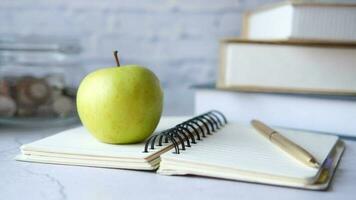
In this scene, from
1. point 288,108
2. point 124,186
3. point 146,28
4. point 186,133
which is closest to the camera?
point 124,186

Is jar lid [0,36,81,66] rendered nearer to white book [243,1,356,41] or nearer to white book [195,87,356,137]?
white book [195,87,356,137]

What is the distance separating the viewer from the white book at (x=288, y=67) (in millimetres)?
754

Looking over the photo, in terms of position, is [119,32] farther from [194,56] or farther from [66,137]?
[66,137]

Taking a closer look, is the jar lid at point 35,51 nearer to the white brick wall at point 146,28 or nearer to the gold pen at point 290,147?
the white brick wall at point 146,28

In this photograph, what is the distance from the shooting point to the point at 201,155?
492 mm

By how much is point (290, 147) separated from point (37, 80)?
1.55ft

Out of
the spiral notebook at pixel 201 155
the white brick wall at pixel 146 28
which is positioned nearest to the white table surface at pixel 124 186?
the spiral notebook at pixel 201 155

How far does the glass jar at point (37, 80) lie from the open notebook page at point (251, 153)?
0.31 meters

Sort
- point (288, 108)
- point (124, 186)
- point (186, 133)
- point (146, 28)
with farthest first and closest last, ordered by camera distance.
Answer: point (146, 28) < point (288, 108) < point (186, 133) < point (124, 186)

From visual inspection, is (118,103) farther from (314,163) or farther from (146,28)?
(146,28)

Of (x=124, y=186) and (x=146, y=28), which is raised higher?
(x=146, y=28)

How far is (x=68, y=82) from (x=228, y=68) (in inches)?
11.9

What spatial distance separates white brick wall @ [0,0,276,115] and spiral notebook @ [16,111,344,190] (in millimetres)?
411

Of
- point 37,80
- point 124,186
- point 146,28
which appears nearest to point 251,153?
point 124,186
